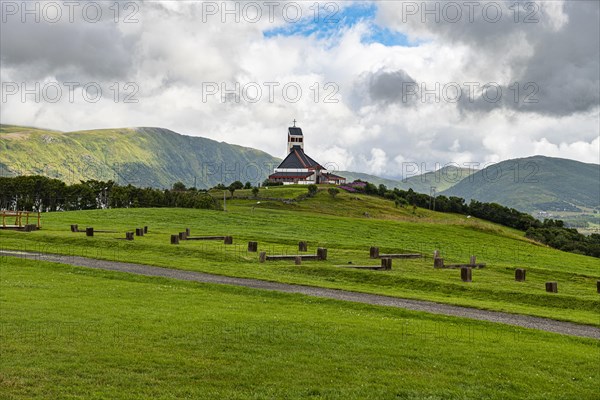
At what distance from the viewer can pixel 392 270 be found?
45.8 meters

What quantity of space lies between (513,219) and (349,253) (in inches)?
4314

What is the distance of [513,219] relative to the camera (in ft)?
502

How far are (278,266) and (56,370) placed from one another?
28.3m

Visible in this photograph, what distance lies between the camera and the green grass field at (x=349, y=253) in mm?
36344

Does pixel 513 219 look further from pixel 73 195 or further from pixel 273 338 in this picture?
pixel 273 338

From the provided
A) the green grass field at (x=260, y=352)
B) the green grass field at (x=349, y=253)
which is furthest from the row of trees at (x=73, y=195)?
the green grass field at (x=260, y=352)

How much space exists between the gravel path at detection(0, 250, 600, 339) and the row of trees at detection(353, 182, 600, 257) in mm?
100260

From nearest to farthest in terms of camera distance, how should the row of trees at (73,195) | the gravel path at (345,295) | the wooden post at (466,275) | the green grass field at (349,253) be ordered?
the gravel path at (345,295)
the green grass field at (349,253)
the wooden post at (466,275)
the row of trees at (73,195)

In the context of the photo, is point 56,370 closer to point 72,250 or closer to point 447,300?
point 447,300

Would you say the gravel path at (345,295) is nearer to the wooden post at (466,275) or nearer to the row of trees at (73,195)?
the wooden post at (466,275)

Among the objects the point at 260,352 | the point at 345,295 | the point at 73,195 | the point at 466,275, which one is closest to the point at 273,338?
the point at 260,352

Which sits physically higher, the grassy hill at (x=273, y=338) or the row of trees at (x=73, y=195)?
the row of trees at (x=73, y=195)

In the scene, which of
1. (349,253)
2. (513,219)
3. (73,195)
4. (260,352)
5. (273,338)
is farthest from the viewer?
(513,219)

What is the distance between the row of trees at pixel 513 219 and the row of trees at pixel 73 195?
2480 inches
